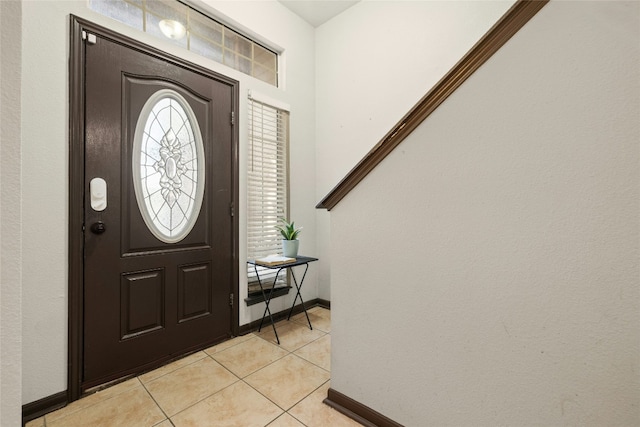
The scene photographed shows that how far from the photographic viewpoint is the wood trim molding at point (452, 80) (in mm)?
978

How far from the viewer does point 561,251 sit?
0.94m

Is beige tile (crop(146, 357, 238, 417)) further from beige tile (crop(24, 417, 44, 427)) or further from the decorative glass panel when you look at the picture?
the decorative glass panel

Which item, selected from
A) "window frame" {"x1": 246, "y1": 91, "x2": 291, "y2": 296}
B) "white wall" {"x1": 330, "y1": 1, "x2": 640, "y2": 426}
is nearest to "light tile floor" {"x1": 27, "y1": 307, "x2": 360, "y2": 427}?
"white wall" {"x1": 330, "y1": 1, "x2": 640, "y2": 426}

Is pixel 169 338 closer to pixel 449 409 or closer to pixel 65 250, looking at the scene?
pixel 65 250

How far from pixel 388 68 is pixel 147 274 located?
9.15 feet

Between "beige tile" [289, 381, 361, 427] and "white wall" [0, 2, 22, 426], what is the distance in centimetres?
126

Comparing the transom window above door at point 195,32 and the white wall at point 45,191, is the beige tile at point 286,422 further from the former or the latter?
the transom window above door at point 195,32

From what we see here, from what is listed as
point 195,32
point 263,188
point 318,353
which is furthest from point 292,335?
point 195,32

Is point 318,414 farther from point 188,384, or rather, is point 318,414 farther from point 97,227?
point 97,227

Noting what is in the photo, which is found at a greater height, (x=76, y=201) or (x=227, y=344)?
(x=76, y=201)

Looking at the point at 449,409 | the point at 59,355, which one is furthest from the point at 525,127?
the point at 59,355

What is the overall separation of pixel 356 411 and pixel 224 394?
0.81 m

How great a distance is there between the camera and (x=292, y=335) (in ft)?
8.20

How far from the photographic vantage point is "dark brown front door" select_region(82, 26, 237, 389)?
5.72ft
